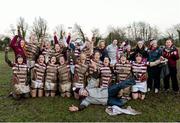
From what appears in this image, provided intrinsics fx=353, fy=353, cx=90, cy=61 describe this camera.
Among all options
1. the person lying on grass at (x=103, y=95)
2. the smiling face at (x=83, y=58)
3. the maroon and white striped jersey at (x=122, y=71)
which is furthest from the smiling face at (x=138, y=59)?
the smiling face at (x=83, y=58)

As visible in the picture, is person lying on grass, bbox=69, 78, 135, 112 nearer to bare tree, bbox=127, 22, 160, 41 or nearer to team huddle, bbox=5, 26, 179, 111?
team huddle, bbox=5, 26, 179, 111

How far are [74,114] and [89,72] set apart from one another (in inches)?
82.0

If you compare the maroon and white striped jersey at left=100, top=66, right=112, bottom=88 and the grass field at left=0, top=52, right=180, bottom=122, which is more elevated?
the maroon and white striped jersey at left=100, top=66, right=112, bottom=88

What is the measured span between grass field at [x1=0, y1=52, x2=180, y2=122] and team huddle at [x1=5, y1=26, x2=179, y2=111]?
13.5 inches

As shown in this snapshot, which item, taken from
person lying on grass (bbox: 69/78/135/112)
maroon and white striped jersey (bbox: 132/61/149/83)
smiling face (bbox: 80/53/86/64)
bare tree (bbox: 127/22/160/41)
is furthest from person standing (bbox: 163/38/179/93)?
bare tree (bbox: 127/22/160/41)

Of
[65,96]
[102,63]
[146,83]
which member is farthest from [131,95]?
[65,96]

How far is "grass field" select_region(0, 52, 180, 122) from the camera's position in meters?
9.40

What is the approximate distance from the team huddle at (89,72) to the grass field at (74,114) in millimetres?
343

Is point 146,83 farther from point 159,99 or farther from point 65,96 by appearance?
point 65,96

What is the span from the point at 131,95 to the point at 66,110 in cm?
245

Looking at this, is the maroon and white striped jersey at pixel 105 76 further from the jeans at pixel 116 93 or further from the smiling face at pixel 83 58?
the smiling face at pixel 83 58

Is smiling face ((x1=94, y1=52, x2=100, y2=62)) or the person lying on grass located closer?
the person lying on grass

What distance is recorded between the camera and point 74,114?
383 inches

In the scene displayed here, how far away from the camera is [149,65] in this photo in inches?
458
